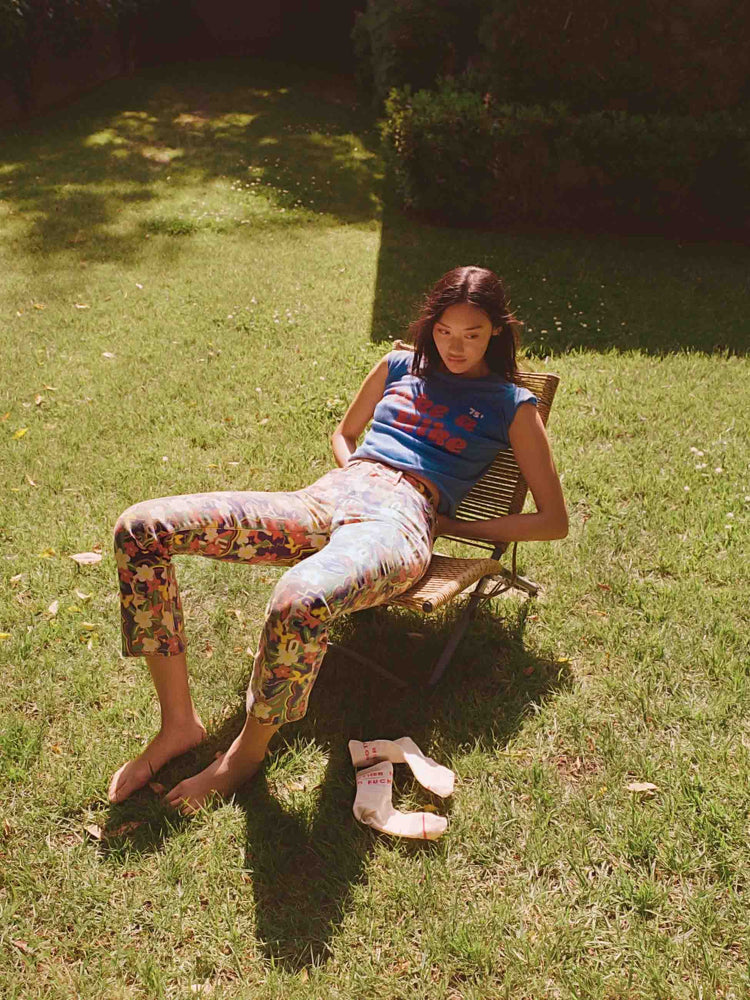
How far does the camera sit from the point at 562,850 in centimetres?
245

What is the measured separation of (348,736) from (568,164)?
6692 millimetres

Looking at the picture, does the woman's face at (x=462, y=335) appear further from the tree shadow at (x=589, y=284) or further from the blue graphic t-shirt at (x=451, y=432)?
the tree shadow at (x=589, y=284)

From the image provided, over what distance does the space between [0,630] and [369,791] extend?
1.68 m

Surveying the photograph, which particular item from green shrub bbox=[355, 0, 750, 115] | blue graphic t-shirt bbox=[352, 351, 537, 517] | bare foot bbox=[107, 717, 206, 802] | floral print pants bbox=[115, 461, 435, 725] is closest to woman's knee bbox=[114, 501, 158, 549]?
floral print pants bbox=[115, 461, 435, 725]

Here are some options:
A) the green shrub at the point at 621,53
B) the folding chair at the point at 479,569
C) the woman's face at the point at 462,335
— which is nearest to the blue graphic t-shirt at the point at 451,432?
the woman's face at the point at 462,335

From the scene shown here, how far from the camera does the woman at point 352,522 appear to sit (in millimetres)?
2348

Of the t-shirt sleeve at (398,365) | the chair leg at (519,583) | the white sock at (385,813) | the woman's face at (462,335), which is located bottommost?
the white sock at (385,813)

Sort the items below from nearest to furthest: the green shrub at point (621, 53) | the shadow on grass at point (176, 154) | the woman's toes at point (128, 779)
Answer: the woman's toes at point (128, 779) < the green shrub at point (621, 53) < the shadow on grass at point (176, 154)

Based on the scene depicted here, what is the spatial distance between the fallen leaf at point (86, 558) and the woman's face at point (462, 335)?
1.80 metres

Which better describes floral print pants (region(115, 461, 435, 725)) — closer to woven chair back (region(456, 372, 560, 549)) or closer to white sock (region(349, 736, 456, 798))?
white sock (region(349, 736, 456, 798))

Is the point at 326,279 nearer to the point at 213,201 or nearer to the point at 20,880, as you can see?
the point at 213,201

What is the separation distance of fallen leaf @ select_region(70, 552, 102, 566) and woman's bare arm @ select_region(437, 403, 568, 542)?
1.63 metres

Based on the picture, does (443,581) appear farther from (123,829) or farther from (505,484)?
(123,829)

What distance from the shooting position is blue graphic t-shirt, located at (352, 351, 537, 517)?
3.03 meters
